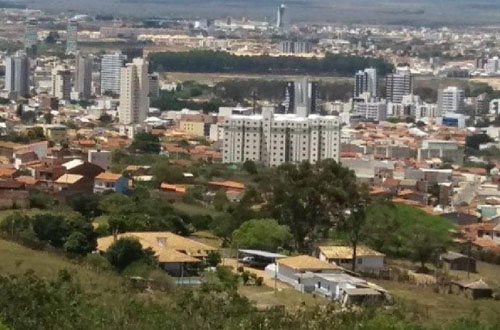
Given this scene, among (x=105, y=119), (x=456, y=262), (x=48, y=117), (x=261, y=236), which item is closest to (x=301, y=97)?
(x=105, y=119)

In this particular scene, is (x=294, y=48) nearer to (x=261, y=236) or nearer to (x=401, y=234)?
(x=401, y=234)

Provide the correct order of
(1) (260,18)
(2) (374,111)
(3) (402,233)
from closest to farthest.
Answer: (3) (402,233) < (2) (374,111) < (1) (260,18)

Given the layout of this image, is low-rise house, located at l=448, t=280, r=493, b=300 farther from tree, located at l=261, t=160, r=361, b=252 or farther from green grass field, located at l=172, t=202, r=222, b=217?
green grass field, located at l=172, t=202, r=222, b=217

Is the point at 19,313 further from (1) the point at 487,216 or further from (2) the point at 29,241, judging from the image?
(1) the point at 487,216

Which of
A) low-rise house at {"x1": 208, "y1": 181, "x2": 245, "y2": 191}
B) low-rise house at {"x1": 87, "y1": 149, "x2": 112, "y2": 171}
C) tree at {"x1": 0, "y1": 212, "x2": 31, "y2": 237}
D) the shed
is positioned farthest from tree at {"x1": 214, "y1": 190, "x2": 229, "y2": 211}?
the shed

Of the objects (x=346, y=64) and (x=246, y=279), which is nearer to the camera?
(x=246, y=279)

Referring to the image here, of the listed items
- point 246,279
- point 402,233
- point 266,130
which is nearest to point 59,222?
point 246,279

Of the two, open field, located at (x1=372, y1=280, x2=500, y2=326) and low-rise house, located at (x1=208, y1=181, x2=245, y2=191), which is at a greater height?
open field, located at (x1=372, y1=280, x2=500, y2=326)

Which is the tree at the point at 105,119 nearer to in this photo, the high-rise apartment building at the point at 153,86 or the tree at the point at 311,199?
the high-rise apartment building at the point at 153,86
